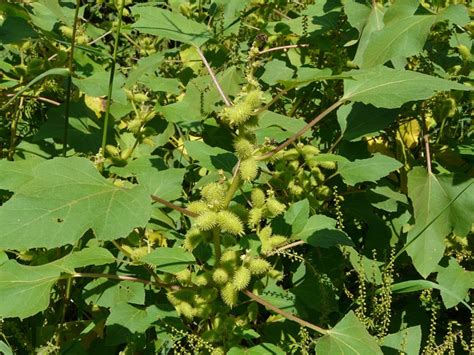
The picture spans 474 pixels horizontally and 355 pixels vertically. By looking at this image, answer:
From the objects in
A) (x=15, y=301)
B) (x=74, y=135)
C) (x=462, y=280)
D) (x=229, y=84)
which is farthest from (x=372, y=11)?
(x=15, y=301)

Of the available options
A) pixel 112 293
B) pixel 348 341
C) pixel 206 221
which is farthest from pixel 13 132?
pixel 348 341

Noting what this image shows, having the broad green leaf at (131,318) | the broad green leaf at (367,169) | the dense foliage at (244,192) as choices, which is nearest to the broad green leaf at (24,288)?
the dense foliage at (244,192)

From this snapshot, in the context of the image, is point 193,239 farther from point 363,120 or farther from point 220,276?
point 363,120

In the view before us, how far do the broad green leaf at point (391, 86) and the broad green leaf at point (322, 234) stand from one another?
0.34 meters

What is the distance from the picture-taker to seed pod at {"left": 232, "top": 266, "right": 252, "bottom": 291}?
1.51 metres

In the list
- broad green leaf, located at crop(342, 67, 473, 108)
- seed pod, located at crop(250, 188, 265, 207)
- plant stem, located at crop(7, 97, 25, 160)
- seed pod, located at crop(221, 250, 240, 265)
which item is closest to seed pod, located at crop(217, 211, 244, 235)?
seed pod, located at crop(221, 250, 240, 265)

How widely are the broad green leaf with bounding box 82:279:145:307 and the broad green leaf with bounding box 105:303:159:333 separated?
22mm

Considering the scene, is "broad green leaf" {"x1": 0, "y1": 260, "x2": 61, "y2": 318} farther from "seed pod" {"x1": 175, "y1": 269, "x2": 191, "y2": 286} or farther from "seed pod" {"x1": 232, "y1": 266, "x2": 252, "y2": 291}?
"seed pod" {"x1": 232, "y1": 266, "x2": 252, "y2": 291}

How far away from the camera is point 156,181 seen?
189 cm

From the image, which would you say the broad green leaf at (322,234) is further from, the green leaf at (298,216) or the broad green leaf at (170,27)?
the broad green leaf at (170,27)

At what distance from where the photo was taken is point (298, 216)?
173 centimetres

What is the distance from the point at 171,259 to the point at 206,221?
0.18 m

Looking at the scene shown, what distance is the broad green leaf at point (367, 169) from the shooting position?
187cm

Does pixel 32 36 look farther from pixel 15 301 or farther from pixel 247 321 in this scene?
pixel 247 321
